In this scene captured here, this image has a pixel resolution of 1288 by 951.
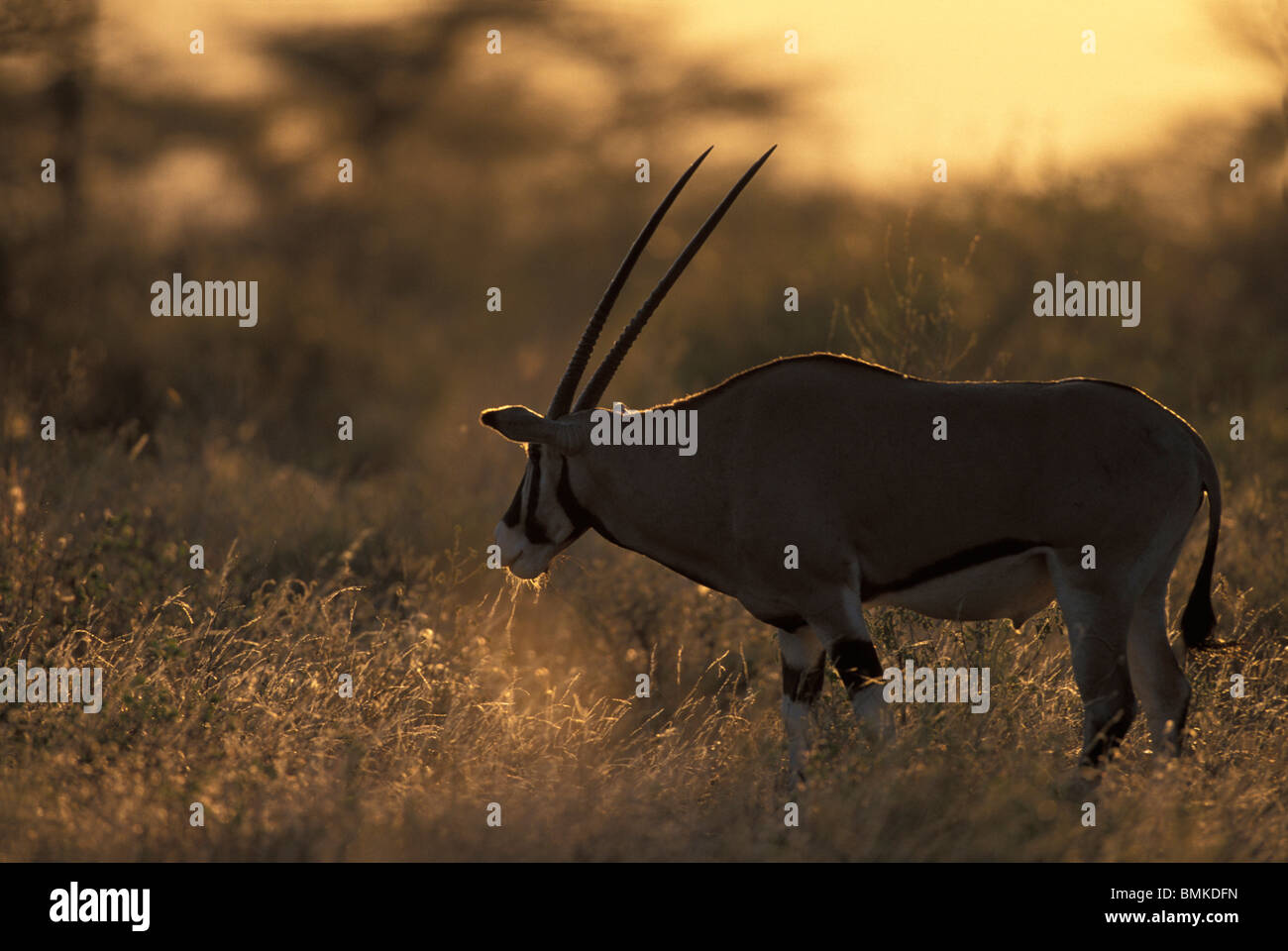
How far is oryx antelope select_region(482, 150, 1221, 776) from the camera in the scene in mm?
5488

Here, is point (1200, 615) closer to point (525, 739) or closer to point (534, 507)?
point (534, 507)

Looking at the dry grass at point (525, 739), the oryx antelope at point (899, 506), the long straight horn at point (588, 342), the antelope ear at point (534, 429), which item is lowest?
the dry grass at point (525, 739)

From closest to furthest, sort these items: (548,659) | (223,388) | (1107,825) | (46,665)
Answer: (1107,825) → (46,665) → (548,659) → (223,388)

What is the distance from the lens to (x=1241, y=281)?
60.8 feet

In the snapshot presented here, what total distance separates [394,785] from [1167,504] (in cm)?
305

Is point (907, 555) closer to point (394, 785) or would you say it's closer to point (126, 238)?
point (394, 785)

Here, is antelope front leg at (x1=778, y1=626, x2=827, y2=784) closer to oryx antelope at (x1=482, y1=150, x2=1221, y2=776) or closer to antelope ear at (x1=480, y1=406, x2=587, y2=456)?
oryx antelope at (x1=482, y1=150, x2=1221, y2=776)

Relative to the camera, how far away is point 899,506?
18.2ft

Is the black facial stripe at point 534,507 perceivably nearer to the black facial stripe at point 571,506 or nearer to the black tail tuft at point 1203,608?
the black facial stripe at point 571,506

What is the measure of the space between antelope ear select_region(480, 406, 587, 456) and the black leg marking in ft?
4.14

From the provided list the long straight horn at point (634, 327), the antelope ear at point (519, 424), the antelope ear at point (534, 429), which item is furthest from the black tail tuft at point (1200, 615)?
the antelope ear at point (519, 424)

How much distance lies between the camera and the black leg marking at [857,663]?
551 centimetres
